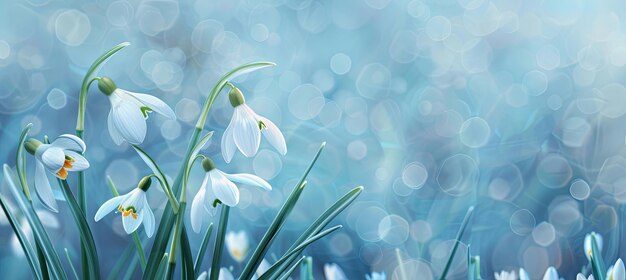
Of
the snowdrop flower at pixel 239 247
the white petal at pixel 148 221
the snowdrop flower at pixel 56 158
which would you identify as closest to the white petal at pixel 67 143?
the snowdrop flower at pixel 56 158

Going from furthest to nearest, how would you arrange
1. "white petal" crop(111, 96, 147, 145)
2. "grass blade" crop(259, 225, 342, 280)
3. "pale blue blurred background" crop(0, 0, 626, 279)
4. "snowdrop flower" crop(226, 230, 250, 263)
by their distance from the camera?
1. "pale blue blurred background" crop(0, 0, 626, 279)
2. "snowdrop flower" crop(226, 230, 250, 263)
3. "grass blade" crop(259, 225, 342, 280)
4. "white petal" crop(111, 96, 147, 145)

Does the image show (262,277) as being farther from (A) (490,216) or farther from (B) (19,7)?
(B) (19,7)

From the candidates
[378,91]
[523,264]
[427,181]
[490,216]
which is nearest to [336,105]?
[378,91]

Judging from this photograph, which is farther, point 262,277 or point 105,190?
point 105,190

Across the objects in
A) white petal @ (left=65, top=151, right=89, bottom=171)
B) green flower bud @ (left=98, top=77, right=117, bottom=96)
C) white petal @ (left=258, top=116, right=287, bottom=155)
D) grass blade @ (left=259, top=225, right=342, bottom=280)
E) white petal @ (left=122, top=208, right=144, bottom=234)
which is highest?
green flower bud @ (left=98, top=77, right=117, bottom=96)

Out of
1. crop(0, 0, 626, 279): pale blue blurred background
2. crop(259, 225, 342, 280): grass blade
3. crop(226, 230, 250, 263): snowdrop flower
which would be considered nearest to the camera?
crop(259, 225, 342, 280): grass blade

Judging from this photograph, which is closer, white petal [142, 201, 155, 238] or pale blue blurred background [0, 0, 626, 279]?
white petal [142, 201, 155, 238]

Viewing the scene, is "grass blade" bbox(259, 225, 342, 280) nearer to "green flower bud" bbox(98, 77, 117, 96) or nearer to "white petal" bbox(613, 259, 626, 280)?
"green flower bud" bbox(98, 77, 117, 96)

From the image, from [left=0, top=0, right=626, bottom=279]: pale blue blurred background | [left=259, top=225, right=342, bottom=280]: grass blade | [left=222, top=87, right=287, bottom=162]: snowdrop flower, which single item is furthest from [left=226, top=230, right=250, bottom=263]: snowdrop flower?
[left=222, top=87, right=287, bottom=162]: snowdrop flower

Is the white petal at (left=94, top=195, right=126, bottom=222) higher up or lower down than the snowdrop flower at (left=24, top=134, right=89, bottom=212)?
lower down
